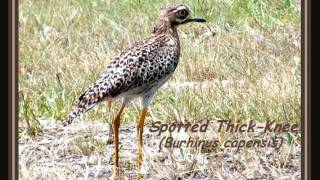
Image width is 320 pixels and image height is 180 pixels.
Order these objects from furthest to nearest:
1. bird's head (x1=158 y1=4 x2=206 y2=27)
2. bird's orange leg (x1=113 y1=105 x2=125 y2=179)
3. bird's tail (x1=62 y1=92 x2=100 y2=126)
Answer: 1. bird's head (x1=158 y1=4 x2=206 y2=27)
2. bird's orange leg (x1=113 y1=105 x2=125 y2=179)
3. bird's tail (x1=62 y1=92 x2=100 y2=126)

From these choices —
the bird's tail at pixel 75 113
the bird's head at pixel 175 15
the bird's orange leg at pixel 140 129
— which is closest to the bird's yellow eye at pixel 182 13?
the bird's head at pixel 175 15

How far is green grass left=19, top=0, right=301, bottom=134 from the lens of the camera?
32.8ft

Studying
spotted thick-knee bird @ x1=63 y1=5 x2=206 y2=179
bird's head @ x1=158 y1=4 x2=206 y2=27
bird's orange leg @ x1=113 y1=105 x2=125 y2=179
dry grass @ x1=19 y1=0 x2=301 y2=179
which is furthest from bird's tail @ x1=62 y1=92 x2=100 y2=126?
bird's head @ x1=158 y1=4 x2=206 y2=27

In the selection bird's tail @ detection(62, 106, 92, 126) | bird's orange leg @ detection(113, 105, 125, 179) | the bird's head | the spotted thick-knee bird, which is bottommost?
bird's orange leg @ detection(113, 105, 125, 179)

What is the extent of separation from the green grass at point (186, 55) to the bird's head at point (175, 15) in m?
0.63

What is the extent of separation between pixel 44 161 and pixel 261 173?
5.37 feet

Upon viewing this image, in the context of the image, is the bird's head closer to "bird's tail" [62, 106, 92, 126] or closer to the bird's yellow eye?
the bird's yellow eye

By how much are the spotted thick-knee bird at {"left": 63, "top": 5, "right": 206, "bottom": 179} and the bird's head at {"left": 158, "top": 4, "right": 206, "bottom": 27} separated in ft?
0.06

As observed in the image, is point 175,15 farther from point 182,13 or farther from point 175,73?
point 175,73

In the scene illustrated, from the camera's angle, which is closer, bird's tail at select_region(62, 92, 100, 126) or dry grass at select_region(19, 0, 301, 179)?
bird's tail at select_region(62, 92, 100, 126)

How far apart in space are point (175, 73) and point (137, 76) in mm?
1110

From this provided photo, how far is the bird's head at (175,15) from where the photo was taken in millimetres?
9797

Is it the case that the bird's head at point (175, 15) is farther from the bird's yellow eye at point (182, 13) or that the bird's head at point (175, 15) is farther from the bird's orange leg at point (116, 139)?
the bird's orange leg at point (116, 139)

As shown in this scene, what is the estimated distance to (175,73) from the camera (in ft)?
34.4
